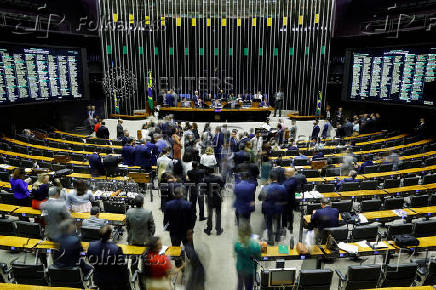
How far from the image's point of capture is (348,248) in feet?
15.3

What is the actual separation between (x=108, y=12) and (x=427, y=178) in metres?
18.0

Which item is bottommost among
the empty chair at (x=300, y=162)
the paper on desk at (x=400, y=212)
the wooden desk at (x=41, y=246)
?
the paper on desk at (x=400, y=212)

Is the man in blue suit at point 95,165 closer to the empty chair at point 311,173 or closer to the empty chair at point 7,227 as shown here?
the empty chair at point 7,227

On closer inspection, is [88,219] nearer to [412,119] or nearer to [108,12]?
[412,119]

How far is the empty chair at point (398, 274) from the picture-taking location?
4.06 metres

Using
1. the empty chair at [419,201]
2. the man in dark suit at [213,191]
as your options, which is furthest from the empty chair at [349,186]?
the man in dark suit at [213,191]

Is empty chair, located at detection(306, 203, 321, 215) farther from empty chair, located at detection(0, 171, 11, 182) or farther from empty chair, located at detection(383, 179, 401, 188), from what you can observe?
empty chair, located at detection(0, 171, 11, 182)

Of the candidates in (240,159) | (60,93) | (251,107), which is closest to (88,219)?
(240,159)

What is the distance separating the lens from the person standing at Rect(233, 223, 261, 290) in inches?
148

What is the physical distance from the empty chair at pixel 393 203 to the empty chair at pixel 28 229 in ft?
21.2

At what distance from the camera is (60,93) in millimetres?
13578

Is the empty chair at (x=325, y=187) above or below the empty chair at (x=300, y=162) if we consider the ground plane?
below

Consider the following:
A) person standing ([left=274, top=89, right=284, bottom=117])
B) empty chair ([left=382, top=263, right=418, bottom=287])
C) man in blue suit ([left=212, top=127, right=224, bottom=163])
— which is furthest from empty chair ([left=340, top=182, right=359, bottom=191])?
person standing ([left=274, top=89, right=284, bottom=117])

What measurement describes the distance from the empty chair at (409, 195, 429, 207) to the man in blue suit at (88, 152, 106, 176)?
708cm
